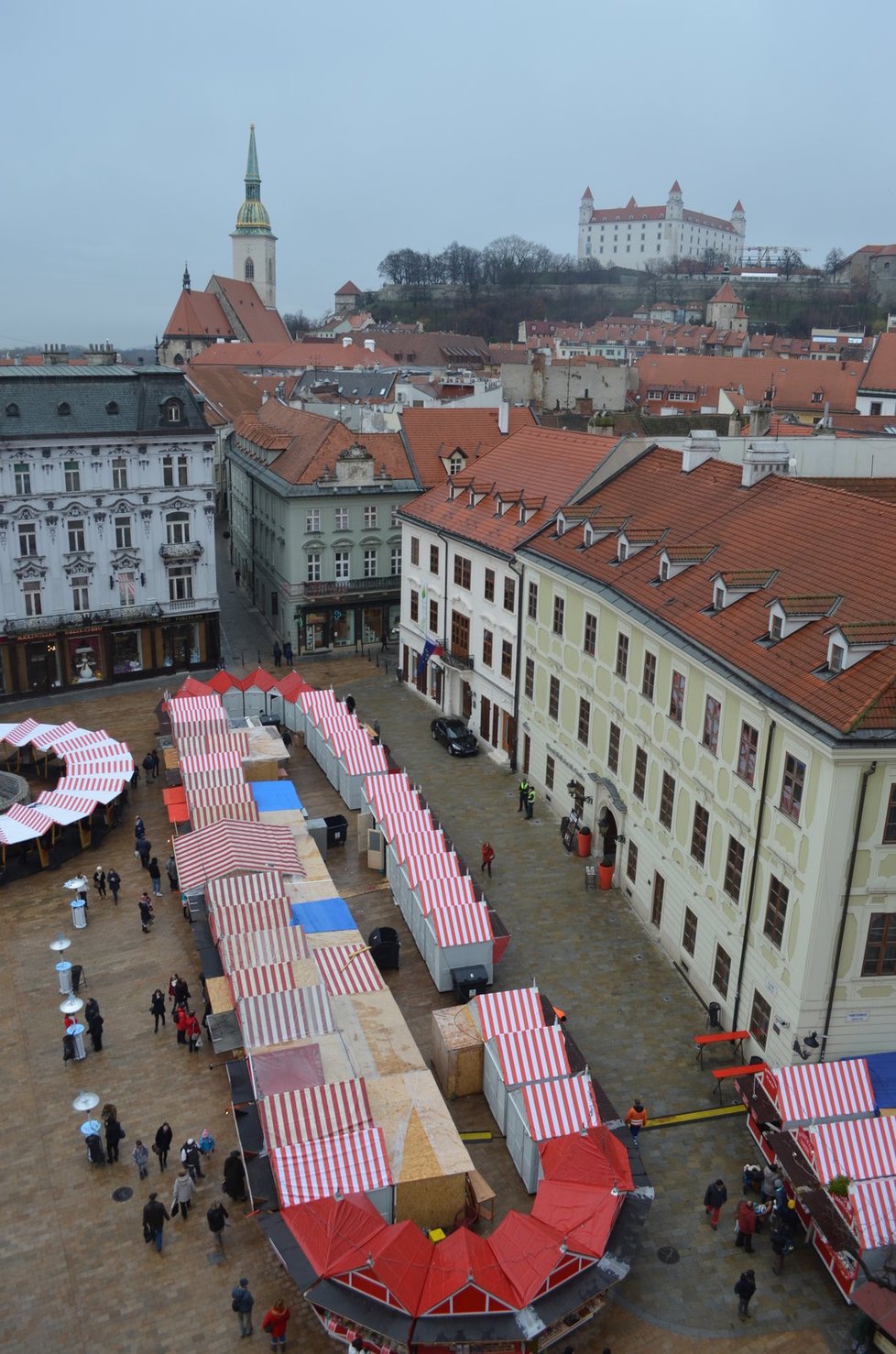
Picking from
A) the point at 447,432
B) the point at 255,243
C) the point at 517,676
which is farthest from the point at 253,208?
the point at 517,676

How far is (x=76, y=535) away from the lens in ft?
145

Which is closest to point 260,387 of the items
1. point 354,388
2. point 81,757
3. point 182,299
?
point 354,388

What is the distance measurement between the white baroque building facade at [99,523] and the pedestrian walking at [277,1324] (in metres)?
33.0

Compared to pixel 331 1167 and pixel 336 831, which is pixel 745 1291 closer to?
pixel 331 1167

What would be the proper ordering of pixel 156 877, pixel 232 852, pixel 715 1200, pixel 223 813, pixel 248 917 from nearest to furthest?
pixel 715 1200
pixel 248 917
pixel 232 852
pixel 156 877
pixel 223 813

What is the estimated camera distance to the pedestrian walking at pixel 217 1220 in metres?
18.0

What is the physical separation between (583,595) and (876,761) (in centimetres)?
1391

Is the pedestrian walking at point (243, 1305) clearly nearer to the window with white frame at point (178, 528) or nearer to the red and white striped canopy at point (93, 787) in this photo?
the red and white striped canopy at point (93, 787)

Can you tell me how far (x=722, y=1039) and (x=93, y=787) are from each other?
806 inches

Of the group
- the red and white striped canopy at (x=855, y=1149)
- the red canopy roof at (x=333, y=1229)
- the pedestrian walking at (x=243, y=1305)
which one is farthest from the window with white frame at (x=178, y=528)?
the red and white striped canopy at (x=855, y=1149)

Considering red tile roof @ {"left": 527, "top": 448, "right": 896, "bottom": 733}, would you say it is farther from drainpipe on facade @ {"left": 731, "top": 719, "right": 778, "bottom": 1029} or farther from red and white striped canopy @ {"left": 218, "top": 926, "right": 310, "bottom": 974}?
red and white striped canopy @ {"left": 218, "top": 926, "right": 310, "bottom": 974}

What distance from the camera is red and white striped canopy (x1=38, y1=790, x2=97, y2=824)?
31.4m

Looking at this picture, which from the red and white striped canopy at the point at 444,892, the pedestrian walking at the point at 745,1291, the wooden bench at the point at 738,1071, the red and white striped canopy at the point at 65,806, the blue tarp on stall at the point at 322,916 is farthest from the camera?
the red and white striped canopy at the point at 65,806

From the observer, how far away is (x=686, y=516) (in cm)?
3058
